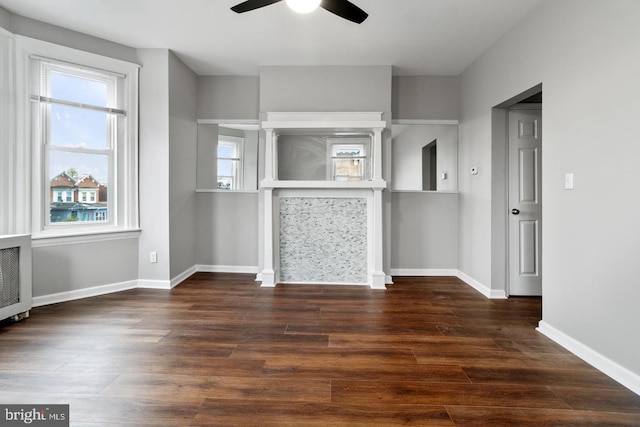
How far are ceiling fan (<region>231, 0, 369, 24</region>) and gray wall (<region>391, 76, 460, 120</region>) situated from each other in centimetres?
222

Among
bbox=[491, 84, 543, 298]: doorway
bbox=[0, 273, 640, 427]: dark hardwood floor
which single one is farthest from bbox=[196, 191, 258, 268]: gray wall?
bbox=[491, 84, 543, 298]: doorway

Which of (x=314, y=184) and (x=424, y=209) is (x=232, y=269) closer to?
(x=314, y=184)

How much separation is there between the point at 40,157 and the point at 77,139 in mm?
374

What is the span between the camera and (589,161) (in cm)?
213

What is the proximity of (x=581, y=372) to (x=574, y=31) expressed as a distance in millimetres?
2339

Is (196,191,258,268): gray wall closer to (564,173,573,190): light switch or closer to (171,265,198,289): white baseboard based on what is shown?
(171,265,198,289): white baseboard

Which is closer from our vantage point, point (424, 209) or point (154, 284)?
point (154, 284)

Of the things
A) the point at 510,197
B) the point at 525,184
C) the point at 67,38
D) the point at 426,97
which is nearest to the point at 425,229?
the point at 510,197

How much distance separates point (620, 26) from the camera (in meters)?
1.92

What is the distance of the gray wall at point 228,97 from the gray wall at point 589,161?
309 centimetres

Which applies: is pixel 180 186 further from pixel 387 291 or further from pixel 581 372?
pixel 581 372

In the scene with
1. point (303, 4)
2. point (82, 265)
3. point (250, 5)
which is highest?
point (250, 5)

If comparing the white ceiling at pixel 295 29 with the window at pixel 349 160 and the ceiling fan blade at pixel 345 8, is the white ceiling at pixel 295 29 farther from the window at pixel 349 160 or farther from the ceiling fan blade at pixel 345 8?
the window at pixel 349 160

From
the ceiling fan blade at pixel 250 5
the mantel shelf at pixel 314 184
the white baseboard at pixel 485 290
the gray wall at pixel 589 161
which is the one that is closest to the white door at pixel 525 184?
the white baseboard at pixel 485 290
